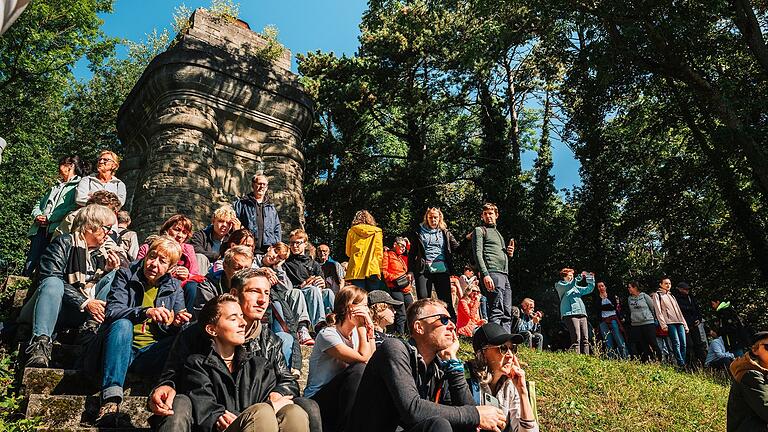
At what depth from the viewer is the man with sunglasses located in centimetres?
329

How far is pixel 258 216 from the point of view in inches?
327

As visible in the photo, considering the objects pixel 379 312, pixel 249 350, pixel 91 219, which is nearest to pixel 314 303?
pixel 379 312

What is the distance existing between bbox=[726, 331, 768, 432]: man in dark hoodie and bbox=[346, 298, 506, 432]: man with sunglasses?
226cm

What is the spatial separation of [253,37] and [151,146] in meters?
3.57

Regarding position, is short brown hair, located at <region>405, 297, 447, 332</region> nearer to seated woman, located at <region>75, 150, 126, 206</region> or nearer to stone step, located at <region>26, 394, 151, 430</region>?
stone step, located at <region>26, 394, 151, 430</region>

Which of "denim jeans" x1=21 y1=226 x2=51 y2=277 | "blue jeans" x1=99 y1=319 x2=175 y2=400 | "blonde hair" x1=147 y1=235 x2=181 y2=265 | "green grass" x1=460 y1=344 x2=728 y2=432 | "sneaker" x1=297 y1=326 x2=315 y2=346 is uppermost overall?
"denim jeans" x1=21 y1=226 x2=51 y2=277

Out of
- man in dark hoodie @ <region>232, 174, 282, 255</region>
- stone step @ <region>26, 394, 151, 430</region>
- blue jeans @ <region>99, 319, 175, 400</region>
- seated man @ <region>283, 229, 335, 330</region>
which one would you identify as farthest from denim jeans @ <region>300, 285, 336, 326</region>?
stone step @ <region>26, 394, 151, 430</region>

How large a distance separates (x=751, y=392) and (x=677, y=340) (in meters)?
6.41

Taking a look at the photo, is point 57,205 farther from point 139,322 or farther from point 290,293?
point 139,322

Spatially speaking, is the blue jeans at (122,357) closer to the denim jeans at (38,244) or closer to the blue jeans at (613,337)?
the denim jeans at (38,244)

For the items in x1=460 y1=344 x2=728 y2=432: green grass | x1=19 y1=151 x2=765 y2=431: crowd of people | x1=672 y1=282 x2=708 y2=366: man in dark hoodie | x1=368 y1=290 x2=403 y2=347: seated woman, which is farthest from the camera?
x1=672 y1=282 x2=708 y2=366: man in dark hoodie

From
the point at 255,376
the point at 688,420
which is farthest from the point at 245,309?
the point at 688,420

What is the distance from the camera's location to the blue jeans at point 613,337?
424 inches

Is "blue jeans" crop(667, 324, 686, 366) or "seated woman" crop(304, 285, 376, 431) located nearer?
"seated woman" crop(304, 285, 376, 431)
